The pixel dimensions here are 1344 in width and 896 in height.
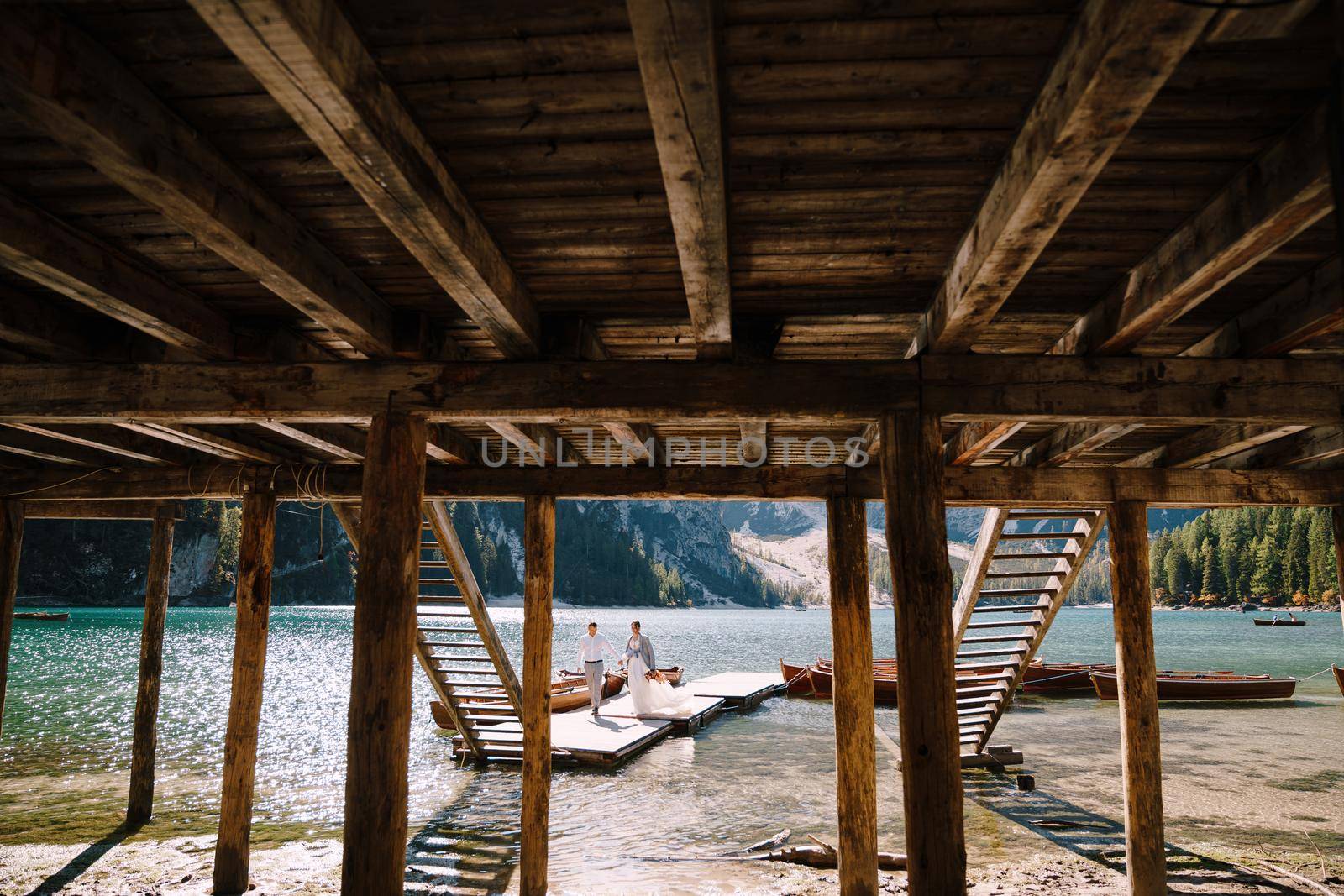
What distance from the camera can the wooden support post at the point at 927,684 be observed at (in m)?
3.85

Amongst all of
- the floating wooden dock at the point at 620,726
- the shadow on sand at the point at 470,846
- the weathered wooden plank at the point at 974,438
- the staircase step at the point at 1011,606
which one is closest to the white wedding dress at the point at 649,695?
the floating wooden dock at the point at 620,726

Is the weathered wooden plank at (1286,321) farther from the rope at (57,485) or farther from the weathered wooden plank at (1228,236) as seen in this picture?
the rope at (57,485)

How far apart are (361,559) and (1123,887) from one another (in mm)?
8096

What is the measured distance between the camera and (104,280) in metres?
3.71

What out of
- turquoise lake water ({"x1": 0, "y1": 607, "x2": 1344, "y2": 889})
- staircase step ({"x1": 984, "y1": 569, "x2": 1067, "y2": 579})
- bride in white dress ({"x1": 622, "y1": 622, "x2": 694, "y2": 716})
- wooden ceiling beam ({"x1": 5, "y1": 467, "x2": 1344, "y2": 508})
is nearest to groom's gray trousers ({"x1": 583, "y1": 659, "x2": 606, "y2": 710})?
bride in white dress ({"x1": 622, "y1": 622, "x2": 694, "y2": 716})

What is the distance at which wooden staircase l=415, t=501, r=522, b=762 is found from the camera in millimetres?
9117

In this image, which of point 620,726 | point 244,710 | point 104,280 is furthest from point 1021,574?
point 104,280

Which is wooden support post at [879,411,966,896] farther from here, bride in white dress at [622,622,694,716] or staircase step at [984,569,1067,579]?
bride in white dress at [622,622,694,716]

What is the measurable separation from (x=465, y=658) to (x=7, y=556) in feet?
17.6

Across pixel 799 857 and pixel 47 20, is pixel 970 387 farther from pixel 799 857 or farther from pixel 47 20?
pixel 799 857

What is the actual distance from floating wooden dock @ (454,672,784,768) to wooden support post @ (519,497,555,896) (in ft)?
18.3

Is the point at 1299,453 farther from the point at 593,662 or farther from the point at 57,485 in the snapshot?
the point at 57,485

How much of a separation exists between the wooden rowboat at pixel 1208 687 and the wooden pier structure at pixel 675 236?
58.3 ft

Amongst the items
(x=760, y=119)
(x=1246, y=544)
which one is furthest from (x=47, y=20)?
(x=1246, y=544)
